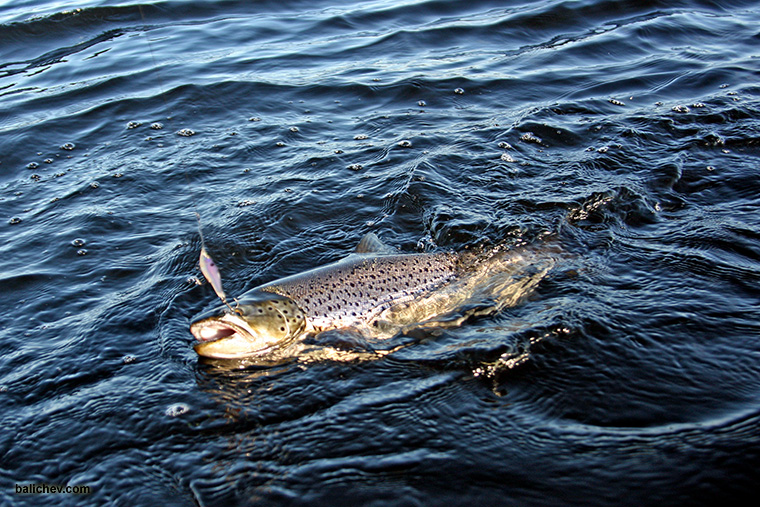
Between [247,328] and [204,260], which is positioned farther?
[247,328]

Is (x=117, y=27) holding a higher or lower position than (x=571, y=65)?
higher

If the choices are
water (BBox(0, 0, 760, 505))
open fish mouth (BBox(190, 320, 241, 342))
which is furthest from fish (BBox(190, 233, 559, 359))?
water (BBox(0, 0, 760, 505))

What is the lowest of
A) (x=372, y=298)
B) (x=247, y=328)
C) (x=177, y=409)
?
(x=177, y=409)

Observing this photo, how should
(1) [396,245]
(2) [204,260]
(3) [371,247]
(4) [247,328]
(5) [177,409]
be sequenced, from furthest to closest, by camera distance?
(1) [396,245] < (3) [371,247] < (4) [247,328] < (5) [177,409] < (2) [204,260]

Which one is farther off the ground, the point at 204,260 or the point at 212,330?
the point at 204,260

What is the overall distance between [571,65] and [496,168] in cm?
446

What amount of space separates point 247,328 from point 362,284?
92 cm

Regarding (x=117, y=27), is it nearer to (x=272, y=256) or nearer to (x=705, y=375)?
(x=272, y=256)

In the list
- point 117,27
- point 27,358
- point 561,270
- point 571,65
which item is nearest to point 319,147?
point 561,270

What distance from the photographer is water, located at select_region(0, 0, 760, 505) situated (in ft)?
11.5

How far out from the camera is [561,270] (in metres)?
5.09

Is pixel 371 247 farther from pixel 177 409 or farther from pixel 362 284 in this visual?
pixel 177 409

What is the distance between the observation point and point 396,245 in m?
5.78

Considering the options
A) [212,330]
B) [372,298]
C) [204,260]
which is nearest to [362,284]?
[372,298]
